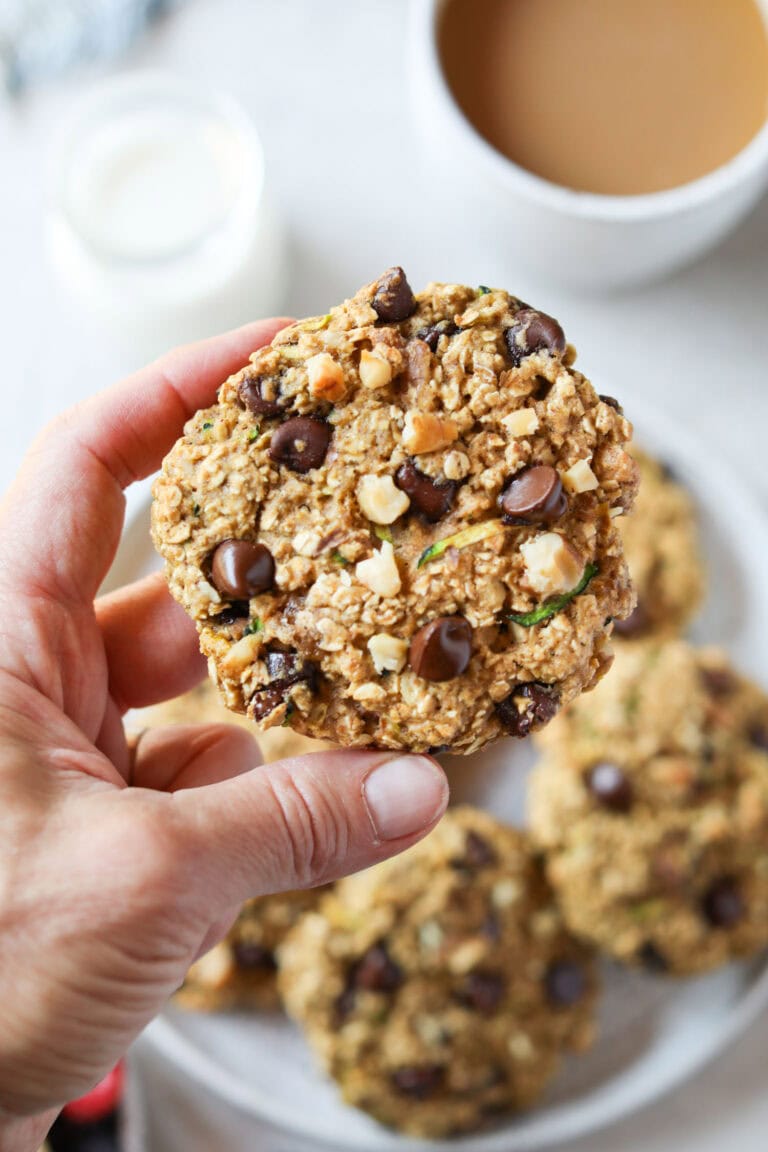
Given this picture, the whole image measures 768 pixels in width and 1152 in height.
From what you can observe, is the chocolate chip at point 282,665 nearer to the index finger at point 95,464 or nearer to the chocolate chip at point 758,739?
the index finger at point 95,464

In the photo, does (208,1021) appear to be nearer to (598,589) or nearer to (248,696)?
(248,696)

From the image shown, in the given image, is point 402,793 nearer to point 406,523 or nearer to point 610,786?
point 406,523

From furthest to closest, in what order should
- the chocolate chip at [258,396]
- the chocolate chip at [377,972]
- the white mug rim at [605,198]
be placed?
the chocolate chip at [377,972] < the white mug rim at [605,198] < the chocolate chip at [258,396]

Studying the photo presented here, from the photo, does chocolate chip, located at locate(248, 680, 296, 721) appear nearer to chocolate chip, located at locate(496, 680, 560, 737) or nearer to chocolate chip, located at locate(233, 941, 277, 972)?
chocolate chip, located at locate(496, 680, 560, 737)

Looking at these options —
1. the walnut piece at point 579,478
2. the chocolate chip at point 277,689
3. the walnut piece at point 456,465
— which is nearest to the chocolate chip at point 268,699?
the chocolate chip at point 277,689

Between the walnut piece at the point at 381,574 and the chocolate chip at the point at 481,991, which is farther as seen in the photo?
the chocolate chip at the point at 481,991

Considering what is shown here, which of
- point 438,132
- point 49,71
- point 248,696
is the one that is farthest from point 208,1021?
point 49,71

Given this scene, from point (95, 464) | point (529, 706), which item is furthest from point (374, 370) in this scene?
point (95, 464)
